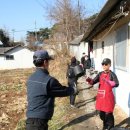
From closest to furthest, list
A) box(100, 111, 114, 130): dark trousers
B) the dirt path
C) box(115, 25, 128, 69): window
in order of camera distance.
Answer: box(100, 111, 114, 130): dark trousers → the dirt path → box(115, 25, 128, 69): window

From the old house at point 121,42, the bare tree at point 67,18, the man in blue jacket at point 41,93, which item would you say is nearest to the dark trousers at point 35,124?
the man in blue jacket at point 41,93

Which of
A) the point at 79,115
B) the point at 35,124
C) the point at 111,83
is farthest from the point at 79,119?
the point at 35,124

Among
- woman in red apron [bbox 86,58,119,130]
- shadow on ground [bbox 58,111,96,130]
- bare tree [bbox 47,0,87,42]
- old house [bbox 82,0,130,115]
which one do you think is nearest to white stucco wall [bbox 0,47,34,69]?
bare tree [bbox 47,0,87,42]

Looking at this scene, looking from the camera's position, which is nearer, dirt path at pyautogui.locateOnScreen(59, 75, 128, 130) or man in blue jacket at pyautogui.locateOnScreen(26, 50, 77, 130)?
man in blue jacket at pyautogui.locateOnScreen(26, 50, 77, 130)

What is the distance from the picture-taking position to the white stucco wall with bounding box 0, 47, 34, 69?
5612 cm

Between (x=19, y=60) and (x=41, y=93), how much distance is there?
52.1 m

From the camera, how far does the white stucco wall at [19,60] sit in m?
56.1

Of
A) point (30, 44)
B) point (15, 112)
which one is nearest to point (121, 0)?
point (15, 112)

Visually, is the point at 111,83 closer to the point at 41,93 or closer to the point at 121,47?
the point at 41,93

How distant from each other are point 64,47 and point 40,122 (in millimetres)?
34588

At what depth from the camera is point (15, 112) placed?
16062 millimetres

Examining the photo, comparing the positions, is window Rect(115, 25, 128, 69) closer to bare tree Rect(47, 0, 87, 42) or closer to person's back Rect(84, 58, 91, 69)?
person's back Rect(84, 58, 91, 69)

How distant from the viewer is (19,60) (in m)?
56.7

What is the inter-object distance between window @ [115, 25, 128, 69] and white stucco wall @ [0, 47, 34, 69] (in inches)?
1788
